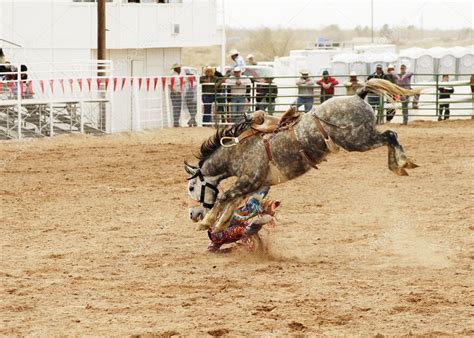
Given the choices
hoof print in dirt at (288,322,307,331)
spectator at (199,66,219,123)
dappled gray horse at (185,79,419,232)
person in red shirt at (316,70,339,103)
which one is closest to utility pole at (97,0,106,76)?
spectator at (199,66,219,123)

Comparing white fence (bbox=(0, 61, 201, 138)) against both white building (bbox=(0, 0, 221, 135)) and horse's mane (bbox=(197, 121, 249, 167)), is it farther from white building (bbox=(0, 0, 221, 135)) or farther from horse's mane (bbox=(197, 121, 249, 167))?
horse's mane (bbox=(197, 121, 249, 167))

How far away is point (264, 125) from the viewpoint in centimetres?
949

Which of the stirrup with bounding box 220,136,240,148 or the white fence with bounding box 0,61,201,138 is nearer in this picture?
the stirrup with bounding box 220,136,240,148

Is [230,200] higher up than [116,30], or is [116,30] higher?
[116,30]

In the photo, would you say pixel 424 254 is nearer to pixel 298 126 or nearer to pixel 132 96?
pixel 298 126

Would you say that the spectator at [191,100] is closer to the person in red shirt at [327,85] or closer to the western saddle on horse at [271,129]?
the person in red shirt at [327,85]

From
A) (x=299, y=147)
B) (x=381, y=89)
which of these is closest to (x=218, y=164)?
(x=299, y=147)

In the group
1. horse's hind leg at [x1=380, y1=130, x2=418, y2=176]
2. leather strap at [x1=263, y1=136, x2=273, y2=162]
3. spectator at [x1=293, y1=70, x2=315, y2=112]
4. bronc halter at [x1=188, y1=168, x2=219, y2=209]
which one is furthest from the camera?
spectator at [x1=293, y1=70, x2=315, y2=112]

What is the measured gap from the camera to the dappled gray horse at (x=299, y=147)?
9.18 metres

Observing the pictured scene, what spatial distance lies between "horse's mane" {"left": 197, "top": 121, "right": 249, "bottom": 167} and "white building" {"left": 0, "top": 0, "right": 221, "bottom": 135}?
1429 centimetres

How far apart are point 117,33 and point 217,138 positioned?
19.9 m

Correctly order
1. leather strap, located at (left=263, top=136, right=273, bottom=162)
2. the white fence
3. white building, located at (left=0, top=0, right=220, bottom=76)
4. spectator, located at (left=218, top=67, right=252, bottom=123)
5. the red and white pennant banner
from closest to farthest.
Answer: leather strap, located at (left=263, top=136, right=273, bottom=162) < the white fence < the red and white pennant banner < spectator, located at (left=218, top=67, right=252, bottom=123) < white building, located at (left=0, top=0, right=220, bottom=76)

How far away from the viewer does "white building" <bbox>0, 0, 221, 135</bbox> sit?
87.9ft

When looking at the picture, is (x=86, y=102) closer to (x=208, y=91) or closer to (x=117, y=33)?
(x=208, y=91)
